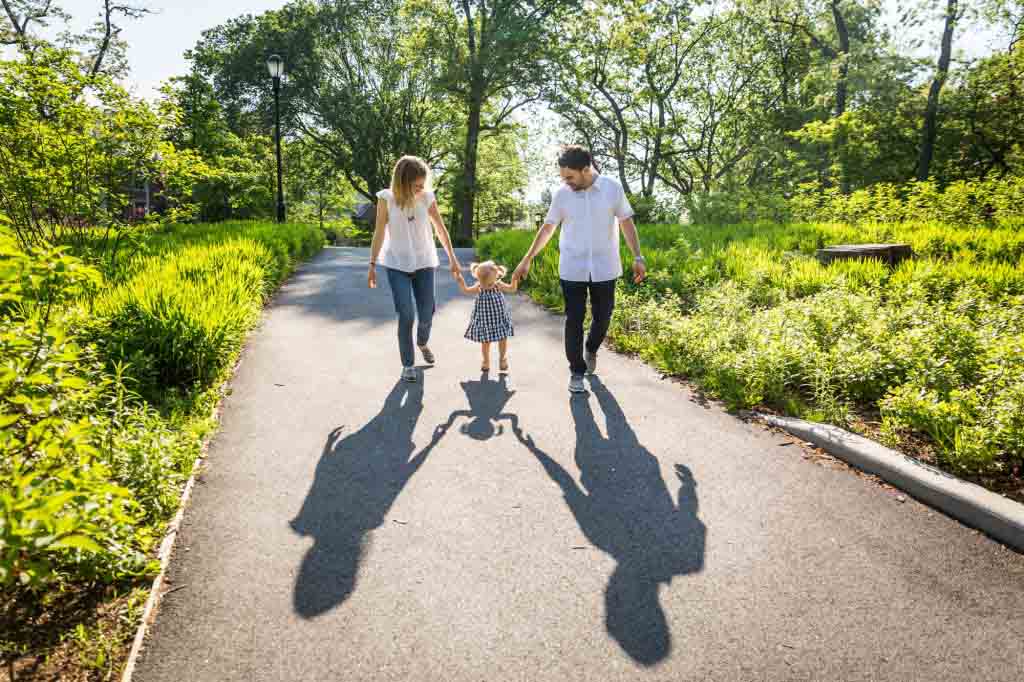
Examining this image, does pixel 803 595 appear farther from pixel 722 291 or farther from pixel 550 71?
pixel 550 71

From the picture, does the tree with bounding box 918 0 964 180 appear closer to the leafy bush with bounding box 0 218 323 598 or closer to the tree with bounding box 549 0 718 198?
the tree with bounding box 549 0 718 198

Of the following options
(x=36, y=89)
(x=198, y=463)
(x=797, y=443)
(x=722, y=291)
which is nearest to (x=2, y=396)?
(x=198, y=463)

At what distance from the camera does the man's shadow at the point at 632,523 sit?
2.32m

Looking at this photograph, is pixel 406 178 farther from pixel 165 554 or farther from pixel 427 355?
pixel 165 554

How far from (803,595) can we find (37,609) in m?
3.14

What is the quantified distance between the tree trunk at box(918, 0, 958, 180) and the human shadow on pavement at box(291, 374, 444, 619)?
75.1ft

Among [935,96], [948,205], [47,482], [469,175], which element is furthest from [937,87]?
[47,482]

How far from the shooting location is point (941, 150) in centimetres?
2252

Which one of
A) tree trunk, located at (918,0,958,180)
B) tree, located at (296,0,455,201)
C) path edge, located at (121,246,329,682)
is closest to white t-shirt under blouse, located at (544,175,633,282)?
path edge, located at (121,246,329,682)

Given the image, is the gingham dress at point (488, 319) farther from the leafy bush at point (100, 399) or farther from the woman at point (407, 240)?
the leafy bush at point (100, 399)

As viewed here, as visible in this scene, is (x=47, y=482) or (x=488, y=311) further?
(x=488, y=311)

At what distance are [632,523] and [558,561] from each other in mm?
540

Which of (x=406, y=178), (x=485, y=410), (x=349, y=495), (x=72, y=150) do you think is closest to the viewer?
(x=349, y=495)

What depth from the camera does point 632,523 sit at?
3.04 meters
